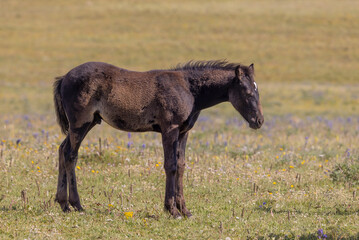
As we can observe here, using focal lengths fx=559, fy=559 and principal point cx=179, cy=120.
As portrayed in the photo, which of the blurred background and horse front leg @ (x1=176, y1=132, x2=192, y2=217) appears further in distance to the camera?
the blurred background

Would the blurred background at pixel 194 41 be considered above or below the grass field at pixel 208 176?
above

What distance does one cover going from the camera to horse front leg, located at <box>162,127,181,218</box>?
8102mm

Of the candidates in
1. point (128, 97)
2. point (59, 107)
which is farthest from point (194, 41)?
point (128, 97)

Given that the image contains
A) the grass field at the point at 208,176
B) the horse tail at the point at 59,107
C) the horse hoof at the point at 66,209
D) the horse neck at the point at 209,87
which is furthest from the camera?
the horse tail at the point at 59,107

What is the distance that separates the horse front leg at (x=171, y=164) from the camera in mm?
8102

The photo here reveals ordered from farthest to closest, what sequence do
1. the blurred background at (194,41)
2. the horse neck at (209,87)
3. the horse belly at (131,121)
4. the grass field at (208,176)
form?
the blurred background at (194,41), the horse neck at (209,87), the horse belly at (131,121), the grass field at (208,176)

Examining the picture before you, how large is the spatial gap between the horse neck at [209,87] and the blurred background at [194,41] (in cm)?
2088

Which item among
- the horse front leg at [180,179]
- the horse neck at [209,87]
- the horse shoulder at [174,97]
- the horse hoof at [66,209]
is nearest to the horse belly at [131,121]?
the horse shoulder at [174,97]

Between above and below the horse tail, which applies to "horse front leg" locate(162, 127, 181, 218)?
below

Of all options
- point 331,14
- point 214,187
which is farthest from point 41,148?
point 331,14

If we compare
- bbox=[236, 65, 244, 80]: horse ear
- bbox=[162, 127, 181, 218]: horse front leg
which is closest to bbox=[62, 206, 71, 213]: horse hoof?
bbox=[162, 127, 181, 218]: horse front leg

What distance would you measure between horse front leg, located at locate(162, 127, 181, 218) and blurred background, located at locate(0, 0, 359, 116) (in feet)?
70.3

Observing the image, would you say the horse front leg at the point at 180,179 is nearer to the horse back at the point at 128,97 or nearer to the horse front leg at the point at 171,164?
the horse front leg at the point at 171,164

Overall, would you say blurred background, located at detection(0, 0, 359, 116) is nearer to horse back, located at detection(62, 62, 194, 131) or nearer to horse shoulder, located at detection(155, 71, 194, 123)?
horse shoulder, located at detection(155, 71, 194, 123)
